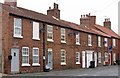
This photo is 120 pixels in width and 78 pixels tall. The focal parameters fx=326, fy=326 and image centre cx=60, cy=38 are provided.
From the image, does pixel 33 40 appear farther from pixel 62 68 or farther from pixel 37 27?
pixel 62 68

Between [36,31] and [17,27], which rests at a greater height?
[17,27]

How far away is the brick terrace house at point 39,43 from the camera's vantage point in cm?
3019

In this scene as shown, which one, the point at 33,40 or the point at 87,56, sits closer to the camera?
the point at 33,40

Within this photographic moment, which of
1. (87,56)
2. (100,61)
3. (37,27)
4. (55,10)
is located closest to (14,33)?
(37,27)

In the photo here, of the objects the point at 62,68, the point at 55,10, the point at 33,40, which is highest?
the point at 55,10

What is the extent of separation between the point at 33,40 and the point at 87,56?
16762 mm

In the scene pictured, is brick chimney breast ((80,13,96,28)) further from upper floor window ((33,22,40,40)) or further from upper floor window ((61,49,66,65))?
upper floor window ((33,22,40,40))

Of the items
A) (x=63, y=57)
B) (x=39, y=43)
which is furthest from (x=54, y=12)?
(x=39, y=43)

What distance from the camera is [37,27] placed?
115ft

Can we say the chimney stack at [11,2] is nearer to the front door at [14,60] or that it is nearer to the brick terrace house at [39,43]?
the brick terrace house at [39,43]

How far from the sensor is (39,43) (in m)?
35.2

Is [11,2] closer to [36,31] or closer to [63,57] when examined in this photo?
[36,31]

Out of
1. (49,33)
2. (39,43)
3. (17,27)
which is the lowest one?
(39,43)

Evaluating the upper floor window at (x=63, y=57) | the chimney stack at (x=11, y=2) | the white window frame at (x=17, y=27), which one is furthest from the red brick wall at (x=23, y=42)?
the upper floor window at (x=63, y=57)
